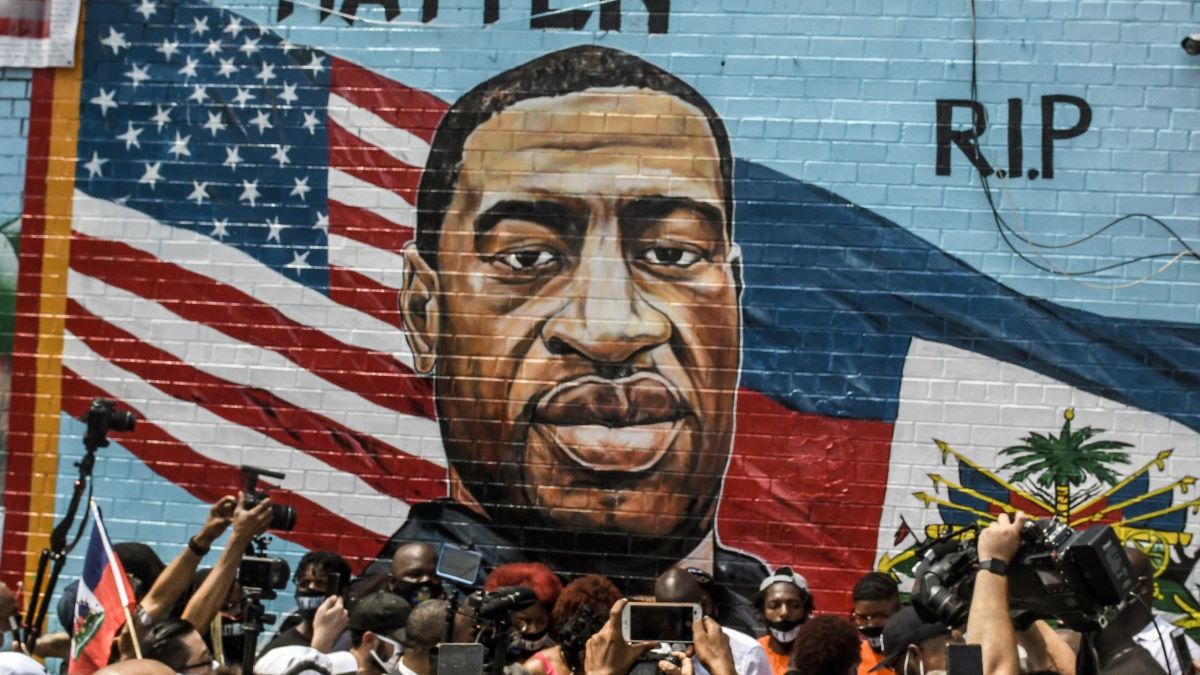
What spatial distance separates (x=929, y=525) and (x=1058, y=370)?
114cm

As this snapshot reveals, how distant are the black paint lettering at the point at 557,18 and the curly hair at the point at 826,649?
15.7 ft

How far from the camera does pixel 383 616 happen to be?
6.89m

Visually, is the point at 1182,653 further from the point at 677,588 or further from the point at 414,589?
the point at 414,589

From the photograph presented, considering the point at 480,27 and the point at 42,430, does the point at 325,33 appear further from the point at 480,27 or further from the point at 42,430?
the point at 42,430

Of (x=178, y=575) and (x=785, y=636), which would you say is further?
(x=785, y=636)

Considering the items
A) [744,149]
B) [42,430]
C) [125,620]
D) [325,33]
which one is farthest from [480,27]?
[125,620]

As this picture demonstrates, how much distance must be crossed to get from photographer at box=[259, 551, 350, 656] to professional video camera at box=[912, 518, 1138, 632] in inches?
106

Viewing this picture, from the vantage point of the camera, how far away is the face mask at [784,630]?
27.2ft

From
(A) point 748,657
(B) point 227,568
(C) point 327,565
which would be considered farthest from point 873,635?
(B) point 227,568

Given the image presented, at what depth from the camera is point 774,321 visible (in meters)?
9.56

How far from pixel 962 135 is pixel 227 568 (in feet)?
16.4

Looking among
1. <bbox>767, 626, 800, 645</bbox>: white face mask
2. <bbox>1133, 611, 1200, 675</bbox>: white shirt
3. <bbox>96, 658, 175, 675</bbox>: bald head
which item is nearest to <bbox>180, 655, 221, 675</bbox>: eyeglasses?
<bbox>96, 658, 175, 675</bbox>: bald head

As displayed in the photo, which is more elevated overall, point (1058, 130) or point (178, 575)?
point (1058, 130)

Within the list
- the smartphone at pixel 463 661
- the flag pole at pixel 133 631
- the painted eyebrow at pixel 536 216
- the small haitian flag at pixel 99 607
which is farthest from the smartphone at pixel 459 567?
the painted eyebrow at pixel 536 216
